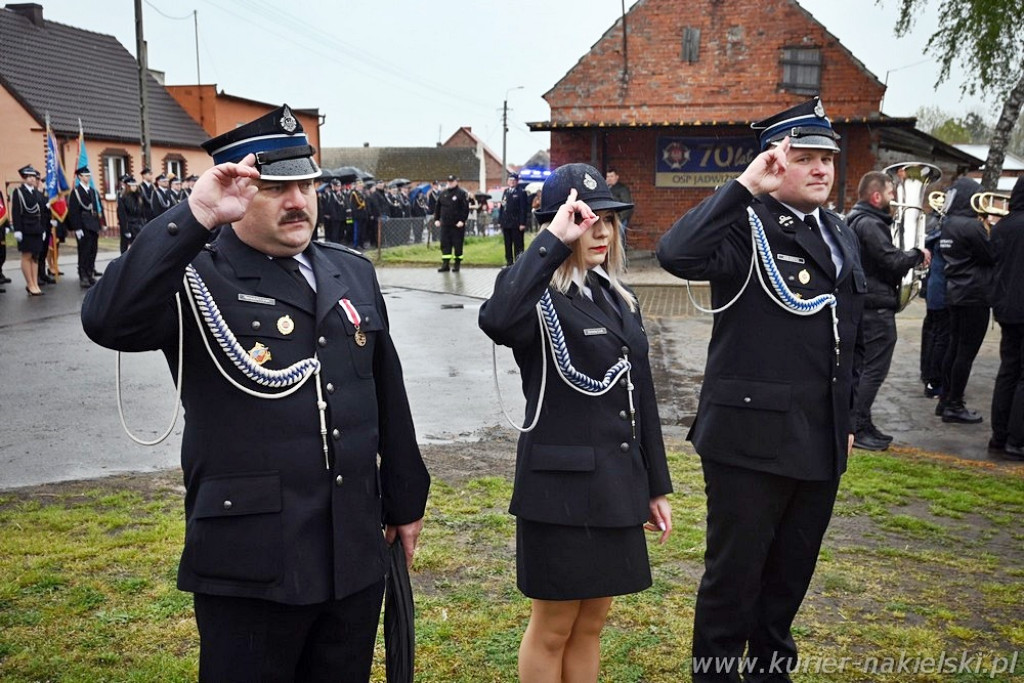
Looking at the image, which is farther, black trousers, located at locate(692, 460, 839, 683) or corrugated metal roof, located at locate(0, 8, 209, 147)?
corrugated metal roof, located at locate(0, 8, 209, 147)

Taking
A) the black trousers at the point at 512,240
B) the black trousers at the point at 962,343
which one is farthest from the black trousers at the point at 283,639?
the black trousers at the point at 512,240

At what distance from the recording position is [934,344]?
955 centimetres

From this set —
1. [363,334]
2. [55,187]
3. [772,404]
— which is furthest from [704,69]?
[363,334]

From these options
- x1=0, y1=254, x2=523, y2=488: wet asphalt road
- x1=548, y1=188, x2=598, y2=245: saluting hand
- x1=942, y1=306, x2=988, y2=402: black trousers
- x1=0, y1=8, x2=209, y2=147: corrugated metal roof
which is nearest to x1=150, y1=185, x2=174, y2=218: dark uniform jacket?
x1=0, y1=254, x2=523, y2=488: wet asphalt road

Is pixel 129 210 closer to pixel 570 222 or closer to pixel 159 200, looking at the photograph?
pixel 159 200

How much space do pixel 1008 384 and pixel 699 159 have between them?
1607 centimetres

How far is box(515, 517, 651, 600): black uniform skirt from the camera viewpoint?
3.17 meters

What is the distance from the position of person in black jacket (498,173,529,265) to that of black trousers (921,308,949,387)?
10761 mm

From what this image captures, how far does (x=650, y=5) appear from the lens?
23750 mm

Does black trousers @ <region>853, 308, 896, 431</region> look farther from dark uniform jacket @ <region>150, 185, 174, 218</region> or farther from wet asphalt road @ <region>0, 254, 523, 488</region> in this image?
dark uniform jacket @ <region>150, 185, 174, 218</region>

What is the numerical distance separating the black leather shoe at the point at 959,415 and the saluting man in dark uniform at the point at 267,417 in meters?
7.44

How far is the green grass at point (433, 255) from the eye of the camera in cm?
2441

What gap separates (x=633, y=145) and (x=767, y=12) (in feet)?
15.2

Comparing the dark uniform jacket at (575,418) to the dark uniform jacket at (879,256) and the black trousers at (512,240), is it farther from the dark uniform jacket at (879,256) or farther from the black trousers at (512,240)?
the black trousers at (512,240)
